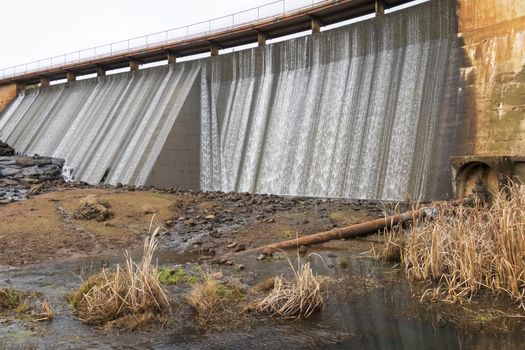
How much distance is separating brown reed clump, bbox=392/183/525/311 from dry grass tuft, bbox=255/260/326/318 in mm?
1579

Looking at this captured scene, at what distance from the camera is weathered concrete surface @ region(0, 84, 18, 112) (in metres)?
41.7

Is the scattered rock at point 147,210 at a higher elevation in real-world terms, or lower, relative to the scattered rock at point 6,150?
lower

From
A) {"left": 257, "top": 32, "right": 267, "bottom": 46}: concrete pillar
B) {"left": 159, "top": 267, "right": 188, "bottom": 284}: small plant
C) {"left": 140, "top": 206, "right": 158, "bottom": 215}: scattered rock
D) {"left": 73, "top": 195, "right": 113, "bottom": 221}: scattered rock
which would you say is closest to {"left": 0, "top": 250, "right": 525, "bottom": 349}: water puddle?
{"left": 159, "top": 267, "right": 188, "bottom": 284}: small plant

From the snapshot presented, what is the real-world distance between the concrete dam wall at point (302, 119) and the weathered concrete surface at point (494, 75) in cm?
56

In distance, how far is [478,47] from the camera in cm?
1422

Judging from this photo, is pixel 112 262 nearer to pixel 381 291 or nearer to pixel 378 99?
pixel 381 291

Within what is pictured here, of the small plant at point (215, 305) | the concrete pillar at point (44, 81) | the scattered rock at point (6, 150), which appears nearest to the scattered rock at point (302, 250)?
the small plant at point (215, 305)

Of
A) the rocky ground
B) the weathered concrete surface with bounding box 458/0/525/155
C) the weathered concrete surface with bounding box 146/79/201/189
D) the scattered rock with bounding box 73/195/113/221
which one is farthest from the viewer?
the weathered concrete surface with bounding box 146/79/201/189

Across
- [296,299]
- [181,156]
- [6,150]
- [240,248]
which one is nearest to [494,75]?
[240,248]

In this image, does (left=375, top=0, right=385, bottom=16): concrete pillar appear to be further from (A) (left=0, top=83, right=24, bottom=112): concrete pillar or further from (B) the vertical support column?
(A) (left=0, top=83, right=24, bottom=112): concrete pillar

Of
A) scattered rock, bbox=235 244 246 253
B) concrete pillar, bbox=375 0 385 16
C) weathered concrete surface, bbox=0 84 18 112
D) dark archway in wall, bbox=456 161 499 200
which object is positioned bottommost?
scattered rock, bbox=235 244 246 253

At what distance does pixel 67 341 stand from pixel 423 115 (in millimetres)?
13161

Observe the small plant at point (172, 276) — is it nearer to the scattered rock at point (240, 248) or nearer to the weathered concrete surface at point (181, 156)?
the scattered rock at point (240, 248)

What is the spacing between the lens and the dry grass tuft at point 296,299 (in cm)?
536
